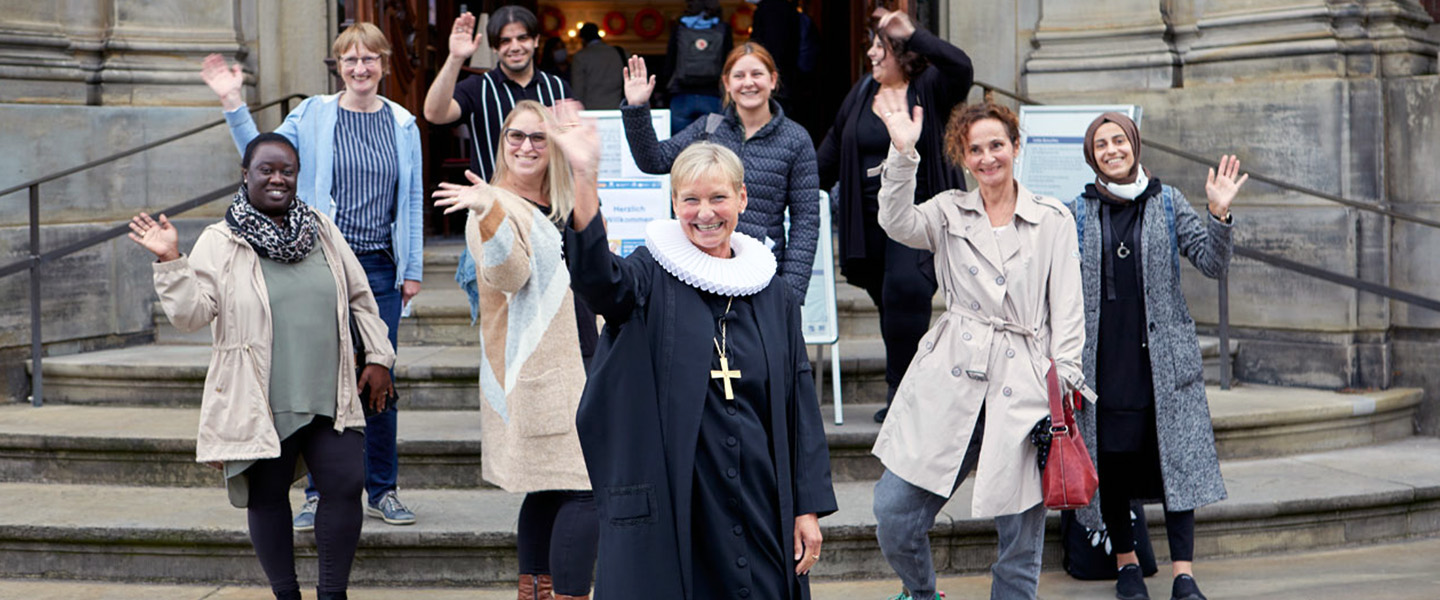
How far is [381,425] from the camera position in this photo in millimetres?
5379

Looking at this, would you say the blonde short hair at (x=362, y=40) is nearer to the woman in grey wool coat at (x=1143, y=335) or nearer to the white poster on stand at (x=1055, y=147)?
the woman in grey wool coat at (x=1143, y=335)

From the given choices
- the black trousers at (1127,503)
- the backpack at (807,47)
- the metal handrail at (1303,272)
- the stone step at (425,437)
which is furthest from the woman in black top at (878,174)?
the backpack at (807,47)

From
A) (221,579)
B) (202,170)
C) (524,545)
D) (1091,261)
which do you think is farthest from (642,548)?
(202,170)

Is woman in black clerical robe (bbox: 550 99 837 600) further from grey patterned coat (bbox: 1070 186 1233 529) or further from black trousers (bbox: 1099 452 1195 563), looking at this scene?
black trousers (bbox: 1099 452 1195 563)

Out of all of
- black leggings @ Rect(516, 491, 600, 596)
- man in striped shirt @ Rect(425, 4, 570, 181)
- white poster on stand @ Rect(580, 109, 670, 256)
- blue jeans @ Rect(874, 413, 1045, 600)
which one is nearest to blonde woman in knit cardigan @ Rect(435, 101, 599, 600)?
black leggings @ Rect(516, 491, 600, 596)

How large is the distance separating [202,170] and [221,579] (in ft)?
11.5

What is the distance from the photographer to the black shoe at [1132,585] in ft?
16.7

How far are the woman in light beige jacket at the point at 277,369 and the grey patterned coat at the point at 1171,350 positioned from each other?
2.47 metres

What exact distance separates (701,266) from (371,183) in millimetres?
2373

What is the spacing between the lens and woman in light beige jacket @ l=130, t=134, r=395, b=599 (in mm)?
4328

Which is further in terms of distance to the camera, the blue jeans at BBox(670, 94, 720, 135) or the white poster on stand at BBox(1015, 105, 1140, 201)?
the blue jeans at BBox(670, 94, 720, 135)

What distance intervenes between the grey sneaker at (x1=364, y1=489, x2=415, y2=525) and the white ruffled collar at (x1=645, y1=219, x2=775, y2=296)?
242 cm

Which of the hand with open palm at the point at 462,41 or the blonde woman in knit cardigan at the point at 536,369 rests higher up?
the hand with open palm at the point at 462,41

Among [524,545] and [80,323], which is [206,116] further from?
[524,545]
